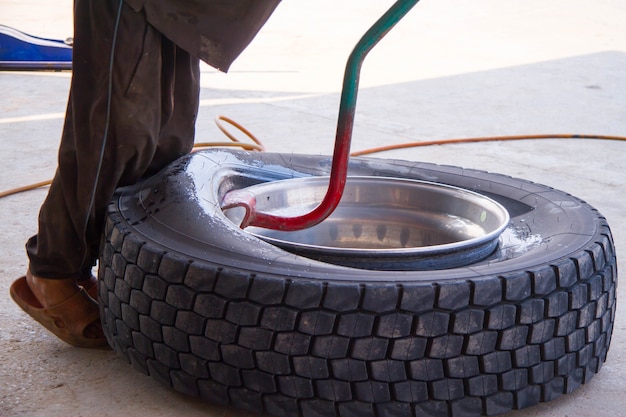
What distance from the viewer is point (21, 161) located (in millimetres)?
2844

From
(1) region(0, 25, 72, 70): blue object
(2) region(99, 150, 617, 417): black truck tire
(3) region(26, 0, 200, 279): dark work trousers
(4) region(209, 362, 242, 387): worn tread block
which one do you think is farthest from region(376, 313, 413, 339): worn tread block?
(1) region(0, 25, 72, 70): blue object

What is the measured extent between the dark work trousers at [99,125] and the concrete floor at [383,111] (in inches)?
7.6

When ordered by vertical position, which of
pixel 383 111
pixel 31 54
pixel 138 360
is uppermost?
pixel 138 360

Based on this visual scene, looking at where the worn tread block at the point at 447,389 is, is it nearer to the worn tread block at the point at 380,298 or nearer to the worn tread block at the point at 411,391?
the worn tread block at the point at 411,391

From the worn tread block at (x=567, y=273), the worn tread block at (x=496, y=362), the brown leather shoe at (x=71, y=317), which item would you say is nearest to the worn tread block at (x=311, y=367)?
the worn tread block at (x=496, y=362)

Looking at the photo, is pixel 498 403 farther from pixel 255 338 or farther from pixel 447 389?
pixel 255 338

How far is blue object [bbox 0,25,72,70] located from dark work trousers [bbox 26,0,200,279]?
3.01m

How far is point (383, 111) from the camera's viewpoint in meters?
3.80

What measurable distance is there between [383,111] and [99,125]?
2.47m

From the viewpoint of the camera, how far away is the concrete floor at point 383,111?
1416 mm

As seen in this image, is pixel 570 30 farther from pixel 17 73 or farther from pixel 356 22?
pixel 17 73

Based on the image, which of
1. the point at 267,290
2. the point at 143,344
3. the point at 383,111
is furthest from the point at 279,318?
the point at 383,111

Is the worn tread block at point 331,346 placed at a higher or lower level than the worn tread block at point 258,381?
higher

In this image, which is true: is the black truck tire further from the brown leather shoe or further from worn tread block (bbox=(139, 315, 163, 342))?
the brown leather shoe
